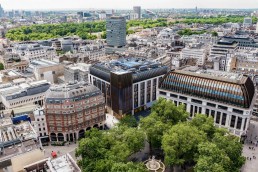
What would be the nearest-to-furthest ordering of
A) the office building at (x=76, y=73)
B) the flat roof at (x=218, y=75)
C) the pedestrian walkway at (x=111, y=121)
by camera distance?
the flat roof at (x=218, y=75) → the pedestrian walkway at (x=111, y=121) → the office building at (x=76, y=73)

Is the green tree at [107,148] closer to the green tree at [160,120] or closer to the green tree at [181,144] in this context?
the green tree at [160,120]

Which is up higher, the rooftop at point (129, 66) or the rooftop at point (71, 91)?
the rooftop at point (129, 66)

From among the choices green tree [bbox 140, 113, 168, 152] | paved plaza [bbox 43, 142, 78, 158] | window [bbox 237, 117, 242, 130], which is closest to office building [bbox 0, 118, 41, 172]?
paved plaza [bbox 43, 142, 78, 158]

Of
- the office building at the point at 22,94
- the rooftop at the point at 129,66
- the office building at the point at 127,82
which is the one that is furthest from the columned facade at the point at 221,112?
the office building at the point at 22,94

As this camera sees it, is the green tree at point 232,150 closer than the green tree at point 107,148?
No

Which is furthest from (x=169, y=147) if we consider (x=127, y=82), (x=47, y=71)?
(x=47, y=71)

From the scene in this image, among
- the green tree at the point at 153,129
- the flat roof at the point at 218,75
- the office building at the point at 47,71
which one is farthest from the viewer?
the office building at the point at 47,71

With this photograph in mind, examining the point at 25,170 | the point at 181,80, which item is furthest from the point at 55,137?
the point at 181,80
